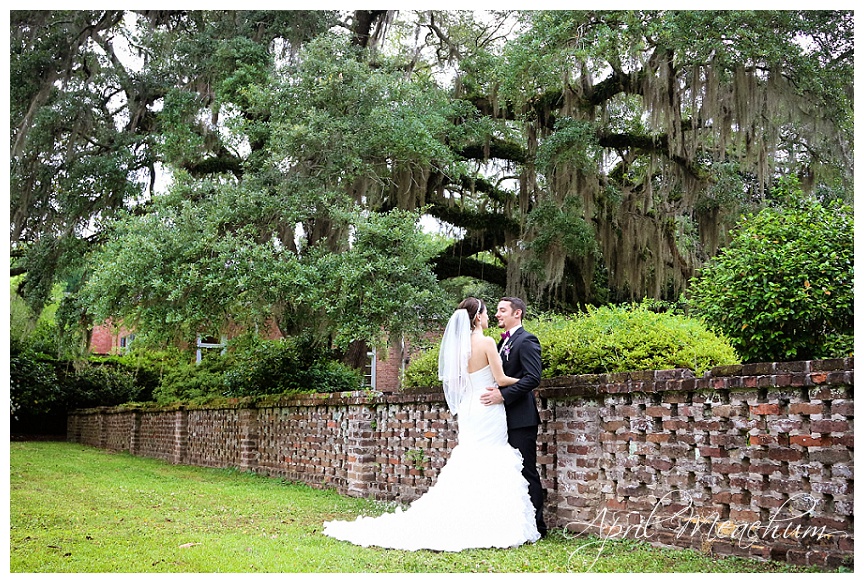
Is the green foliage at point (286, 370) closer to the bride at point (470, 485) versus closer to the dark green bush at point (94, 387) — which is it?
the bride at point (470, 485)

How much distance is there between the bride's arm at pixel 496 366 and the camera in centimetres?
570

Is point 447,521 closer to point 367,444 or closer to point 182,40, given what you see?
point 367,444

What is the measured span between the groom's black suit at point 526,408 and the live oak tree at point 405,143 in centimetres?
435

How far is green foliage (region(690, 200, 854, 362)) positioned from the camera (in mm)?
6051

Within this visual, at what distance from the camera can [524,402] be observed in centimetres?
570

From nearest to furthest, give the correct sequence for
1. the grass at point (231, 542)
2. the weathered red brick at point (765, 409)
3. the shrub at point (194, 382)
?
the weathered red brick at point (765, 409), the grass at point (231, 542), the shrub at point (194, 382)

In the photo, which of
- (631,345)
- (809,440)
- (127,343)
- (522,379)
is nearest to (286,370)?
(522,379)

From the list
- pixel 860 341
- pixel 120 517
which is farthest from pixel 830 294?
pixel 120 517

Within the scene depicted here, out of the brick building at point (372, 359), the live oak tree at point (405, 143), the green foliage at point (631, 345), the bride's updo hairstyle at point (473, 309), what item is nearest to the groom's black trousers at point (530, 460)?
the green foliage at point (631, 345)

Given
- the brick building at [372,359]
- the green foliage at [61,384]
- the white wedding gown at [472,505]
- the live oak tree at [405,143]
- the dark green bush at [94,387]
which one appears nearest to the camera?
the white wedding gown at [472,505]

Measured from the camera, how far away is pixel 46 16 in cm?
1273

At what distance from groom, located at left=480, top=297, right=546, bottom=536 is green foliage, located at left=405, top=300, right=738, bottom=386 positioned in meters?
0.54

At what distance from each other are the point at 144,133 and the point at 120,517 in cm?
862

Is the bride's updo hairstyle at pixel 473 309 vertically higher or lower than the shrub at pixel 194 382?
higher
